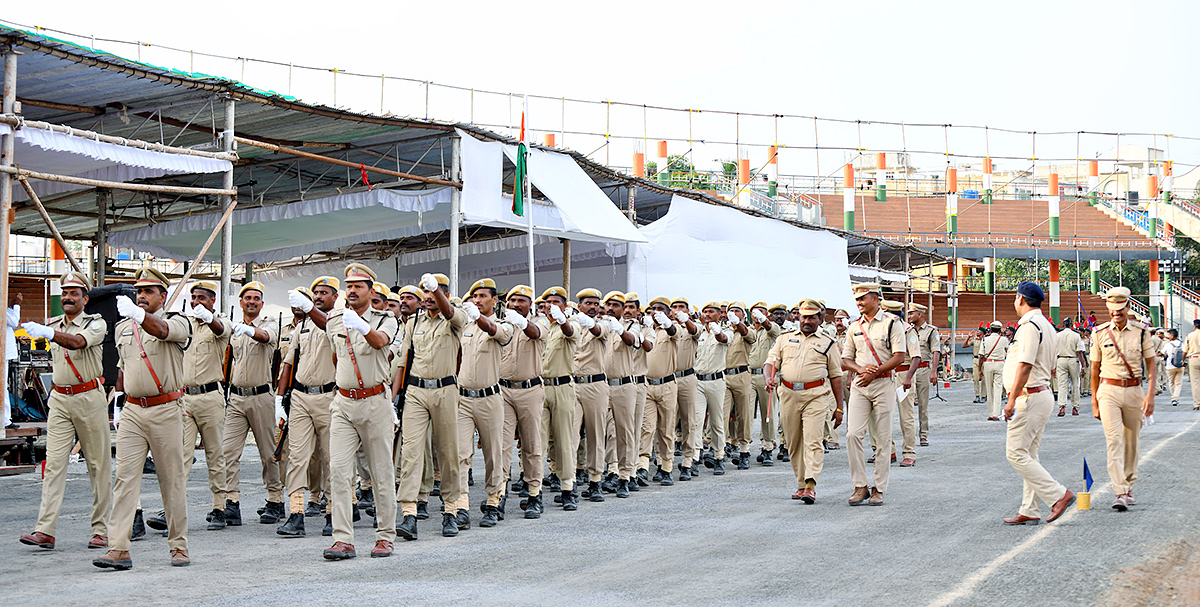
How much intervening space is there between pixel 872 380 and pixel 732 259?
13.6 m

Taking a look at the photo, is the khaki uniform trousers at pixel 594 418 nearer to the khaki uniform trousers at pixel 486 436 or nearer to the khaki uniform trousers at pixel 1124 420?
the khaki uniform trousers at pixel 486 436

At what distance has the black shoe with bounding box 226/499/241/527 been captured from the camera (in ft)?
30.3

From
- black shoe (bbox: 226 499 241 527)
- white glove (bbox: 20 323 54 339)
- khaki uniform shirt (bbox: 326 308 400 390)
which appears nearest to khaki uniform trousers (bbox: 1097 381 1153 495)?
khaki uniform shirt (bbox: 326 308 400 390)

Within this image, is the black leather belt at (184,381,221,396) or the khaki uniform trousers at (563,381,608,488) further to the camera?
the khaki uniform trousers at (563,381,608,488)

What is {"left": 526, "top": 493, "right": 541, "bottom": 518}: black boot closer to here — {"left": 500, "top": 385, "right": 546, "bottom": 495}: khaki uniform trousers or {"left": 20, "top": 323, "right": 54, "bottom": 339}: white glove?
{"left": 500, "top": 385, "right": 546, "bottom": 495}: khaki uniform trousers

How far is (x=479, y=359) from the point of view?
9273mm

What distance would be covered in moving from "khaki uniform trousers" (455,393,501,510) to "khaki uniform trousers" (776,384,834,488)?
9.72ft

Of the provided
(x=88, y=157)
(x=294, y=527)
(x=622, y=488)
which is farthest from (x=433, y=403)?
(x=88, y=157)

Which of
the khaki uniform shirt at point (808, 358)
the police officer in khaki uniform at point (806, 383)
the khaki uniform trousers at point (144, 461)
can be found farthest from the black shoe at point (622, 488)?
the khaki uniform trousers at point (144, 461)

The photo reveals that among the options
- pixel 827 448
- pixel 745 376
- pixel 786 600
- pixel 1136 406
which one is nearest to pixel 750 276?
pixel 827 448

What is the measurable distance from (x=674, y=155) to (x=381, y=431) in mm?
32587

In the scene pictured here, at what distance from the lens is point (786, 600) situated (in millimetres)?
6281

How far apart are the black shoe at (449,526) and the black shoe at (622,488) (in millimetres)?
2647

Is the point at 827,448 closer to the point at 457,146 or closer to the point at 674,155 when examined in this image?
the point at 457,146
